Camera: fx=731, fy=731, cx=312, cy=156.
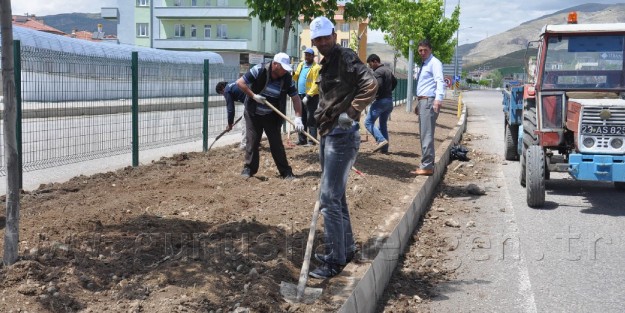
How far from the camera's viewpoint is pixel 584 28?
10.3 metres

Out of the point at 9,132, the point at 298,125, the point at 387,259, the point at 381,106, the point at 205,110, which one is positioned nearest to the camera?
the point at 9,132

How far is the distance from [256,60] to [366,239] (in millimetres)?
14313

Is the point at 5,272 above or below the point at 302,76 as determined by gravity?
below

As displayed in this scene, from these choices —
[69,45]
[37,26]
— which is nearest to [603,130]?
[69,45]

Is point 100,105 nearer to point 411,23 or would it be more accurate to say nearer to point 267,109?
point 267,109

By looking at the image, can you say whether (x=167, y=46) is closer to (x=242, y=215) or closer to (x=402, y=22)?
(x=402, y=22)

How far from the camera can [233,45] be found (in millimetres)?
63281

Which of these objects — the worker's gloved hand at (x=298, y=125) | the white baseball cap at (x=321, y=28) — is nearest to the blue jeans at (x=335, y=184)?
the white baseball cap at (x=321, y=28)

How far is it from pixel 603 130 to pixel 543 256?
2.91 metres

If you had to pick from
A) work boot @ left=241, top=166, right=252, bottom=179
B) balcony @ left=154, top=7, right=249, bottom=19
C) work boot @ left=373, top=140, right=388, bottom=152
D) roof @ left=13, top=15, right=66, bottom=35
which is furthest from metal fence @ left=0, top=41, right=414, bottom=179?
roof @ left=13, top=15, right=66, bottom=35

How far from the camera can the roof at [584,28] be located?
1020cm

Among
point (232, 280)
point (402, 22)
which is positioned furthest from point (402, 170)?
point (402, 22)

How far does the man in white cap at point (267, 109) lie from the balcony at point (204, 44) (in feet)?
179

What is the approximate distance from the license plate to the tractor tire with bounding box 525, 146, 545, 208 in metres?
0.60
